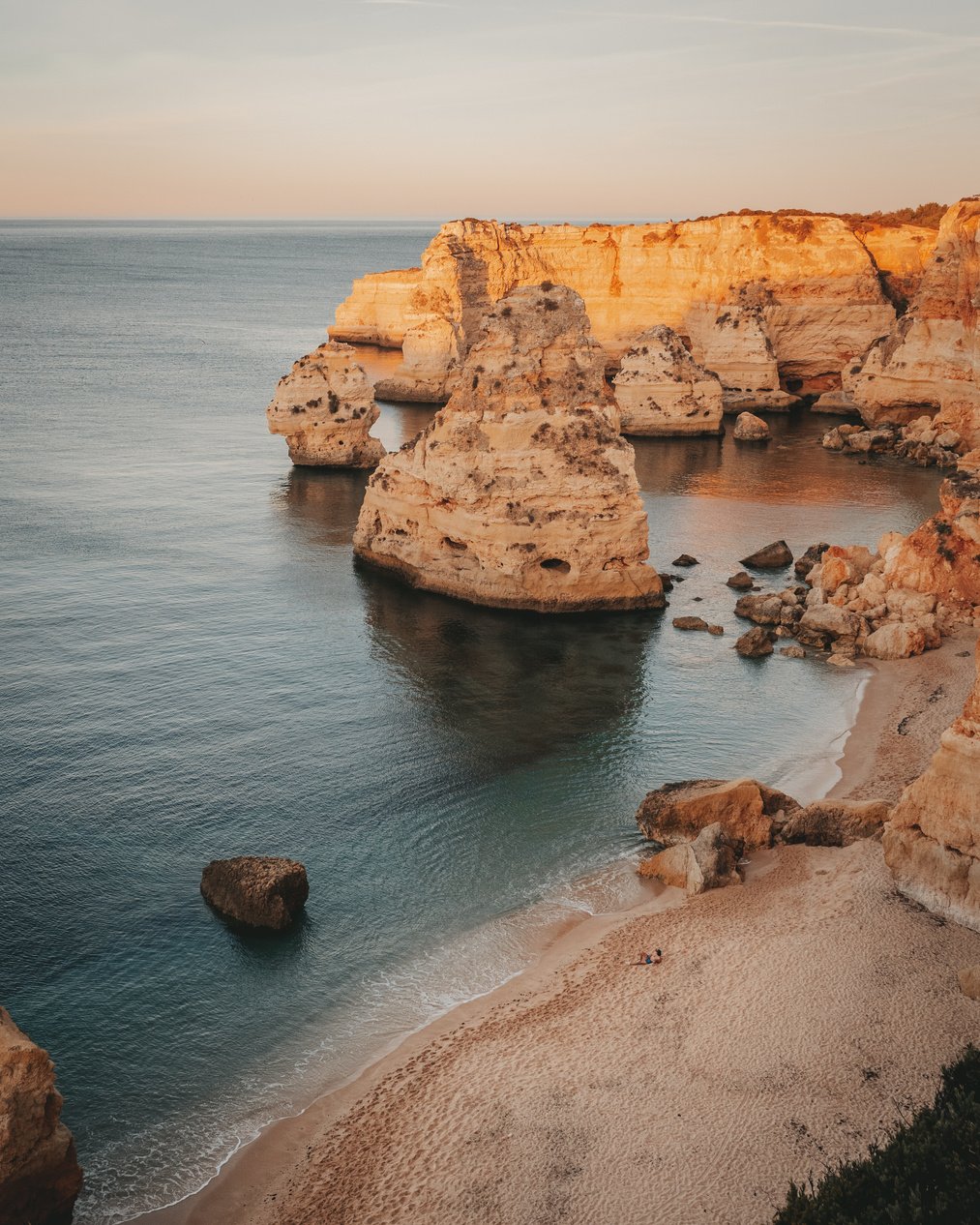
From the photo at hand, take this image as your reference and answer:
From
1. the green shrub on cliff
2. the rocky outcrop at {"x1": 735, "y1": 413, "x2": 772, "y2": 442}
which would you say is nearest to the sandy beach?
the green shrub on cliff

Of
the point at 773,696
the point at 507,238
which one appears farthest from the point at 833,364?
the point at 773,696

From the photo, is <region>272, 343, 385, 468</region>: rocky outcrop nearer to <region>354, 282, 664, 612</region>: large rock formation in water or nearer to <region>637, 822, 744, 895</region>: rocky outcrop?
<region>354, 282, 664, 612</region>: large rock formation in water

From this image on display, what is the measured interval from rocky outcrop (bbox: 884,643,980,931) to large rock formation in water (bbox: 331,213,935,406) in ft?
218

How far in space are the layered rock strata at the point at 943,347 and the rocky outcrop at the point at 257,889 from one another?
5620 cm

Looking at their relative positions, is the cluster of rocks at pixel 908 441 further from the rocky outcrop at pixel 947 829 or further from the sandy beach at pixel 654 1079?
the sandy beach at pixel 654 1079

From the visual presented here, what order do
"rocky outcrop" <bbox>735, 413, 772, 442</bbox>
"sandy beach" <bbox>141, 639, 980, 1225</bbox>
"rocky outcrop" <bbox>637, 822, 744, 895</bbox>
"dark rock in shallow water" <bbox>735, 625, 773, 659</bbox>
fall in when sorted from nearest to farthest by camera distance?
1. "sandy beach" <bbox>141, 639, 980, 1225</bbox>
2. "rocky outcrop" <bbox>637, 822, 744, 895</bbox>
3. "dark rock in shallow water" <bbox>735, 625, 773, 659</bbox>
4. "rocky outcrop" <bbox>735, 413, 772, 442</bbox>

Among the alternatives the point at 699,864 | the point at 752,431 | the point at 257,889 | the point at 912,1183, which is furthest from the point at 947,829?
the point at 752,431

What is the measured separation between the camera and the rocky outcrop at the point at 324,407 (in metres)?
61.9

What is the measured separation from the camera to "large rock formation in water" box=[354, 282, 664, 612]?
40594mm

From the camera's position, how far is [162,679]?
34.0m

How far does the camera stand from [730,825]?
2470cm

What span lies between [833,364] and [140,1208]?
82335 mm

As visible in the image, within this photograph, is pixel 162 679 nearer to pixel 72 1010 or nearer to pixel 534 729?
pixel 534 729

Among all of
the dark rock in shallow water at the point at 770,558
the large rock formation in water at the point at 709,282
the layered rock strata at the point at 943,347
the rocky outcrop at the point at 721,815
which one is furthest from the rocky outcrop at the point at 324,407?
the rocky outcrop at the point at 721,815
